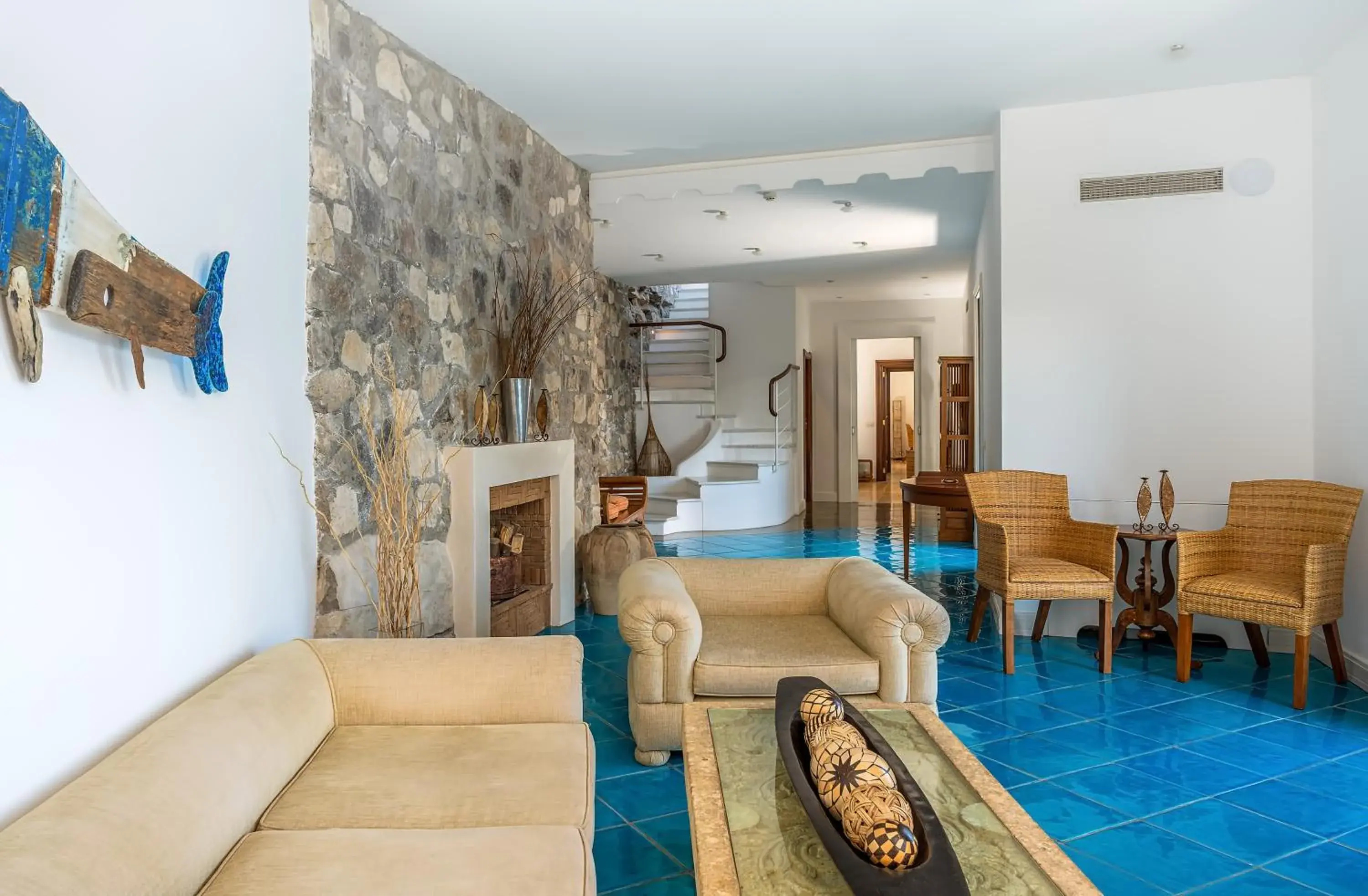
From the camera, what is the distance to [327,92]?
3137 mm

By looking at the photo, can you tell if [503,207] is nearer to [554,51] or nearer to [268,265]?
[554,51]

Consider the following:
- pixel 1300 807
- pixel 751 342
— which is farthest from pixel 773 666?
pixel 751 342

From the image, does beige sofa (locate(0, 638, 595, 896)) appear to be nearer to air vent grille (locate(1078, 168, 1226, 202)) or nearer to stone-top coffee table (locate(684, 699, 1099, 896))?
stone-top coffee table (locate(684, 699, 1099, 896))

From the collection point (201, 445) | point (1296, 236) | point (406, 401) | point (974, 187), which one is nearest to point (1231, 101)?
point (1296, 236)

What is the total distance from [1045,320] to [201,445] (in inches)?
162

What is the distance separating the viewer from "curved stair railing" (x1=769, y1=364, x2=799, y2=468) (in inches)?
414

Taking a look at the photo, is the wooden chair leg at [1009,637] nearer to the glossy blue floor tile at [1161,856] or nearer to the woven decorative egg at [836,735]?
the glossy blue floor tile at [1161,856]

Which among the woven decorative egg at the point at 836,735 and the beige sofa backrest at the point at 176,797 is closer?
the beige sofa backrest at the point at 176,797

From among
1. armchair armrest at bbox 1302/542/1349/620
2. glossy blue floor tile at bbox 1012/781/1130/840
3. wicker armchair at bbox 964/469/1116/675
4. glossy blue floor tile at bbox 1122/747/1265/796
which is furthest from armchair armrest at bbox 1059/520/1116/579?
glossy blue floor tile at bbox 1012/781/1130/840

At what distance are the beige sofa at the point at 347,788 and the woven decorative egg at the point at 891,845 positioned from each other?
50cm

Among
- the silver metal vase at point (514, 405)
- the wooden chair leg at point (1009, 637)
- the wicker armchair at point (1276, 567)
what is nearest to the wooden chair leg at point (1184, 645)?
the wicker armchair at point (1276, 567)

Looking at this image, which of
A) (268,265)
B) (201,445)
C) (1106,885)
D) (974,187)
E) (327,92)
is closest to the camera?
(1106,885)

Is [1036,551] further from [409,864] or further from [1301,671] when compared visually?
[409,864]

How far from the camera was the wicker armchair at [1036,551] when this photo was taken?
400 cm
